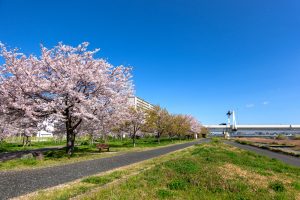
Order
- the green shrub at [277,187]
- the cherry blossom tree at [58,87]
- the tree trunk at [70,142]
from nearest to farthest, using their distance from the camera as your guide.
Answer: the green shrub at [277,187] → the cherry blossom tree at [58,87] → the tree trunk at [70,142]

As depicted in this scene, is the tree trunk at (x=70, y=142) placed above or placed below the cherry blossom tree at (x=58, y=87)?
below

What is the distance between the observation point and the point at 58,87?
23.0 m

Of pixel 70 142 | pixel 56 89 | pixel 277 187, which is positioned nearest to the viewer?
pixel 277 187

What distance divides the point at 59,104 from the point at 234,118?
602 feet

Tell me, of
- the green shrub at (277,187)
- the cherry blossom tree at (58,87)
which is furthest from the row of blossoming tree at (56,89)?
the green shrub at (277,187)

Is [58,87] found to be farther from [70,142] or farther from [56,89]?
[70,142]

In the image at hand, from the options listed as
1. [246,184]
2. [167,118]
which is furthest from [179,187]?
[167,118]

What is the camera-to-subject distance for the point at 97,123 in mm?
29219

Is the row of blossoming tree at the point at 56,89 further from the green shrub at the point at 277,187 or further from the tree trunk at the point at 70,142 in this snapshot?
the green shrub at the point at 277,187

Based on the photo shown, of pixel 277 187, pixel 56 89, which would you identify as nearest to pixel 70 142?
pixel 56 89

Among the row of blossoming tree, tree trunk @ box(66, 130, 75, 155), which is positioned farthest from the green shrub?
tree trunk @ box(66, 130, 75, 155)

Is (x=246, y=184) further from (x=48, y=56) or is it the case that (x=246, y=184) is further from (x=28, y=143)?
(x=28, y=143)

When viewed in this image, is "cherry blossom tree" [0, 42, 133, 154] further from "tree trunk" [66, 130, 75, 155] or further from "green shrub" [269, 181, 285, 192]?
"green shrub" [269, 181, 285, 192]

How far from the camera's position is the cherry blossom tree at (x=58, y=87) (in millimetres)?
22391
